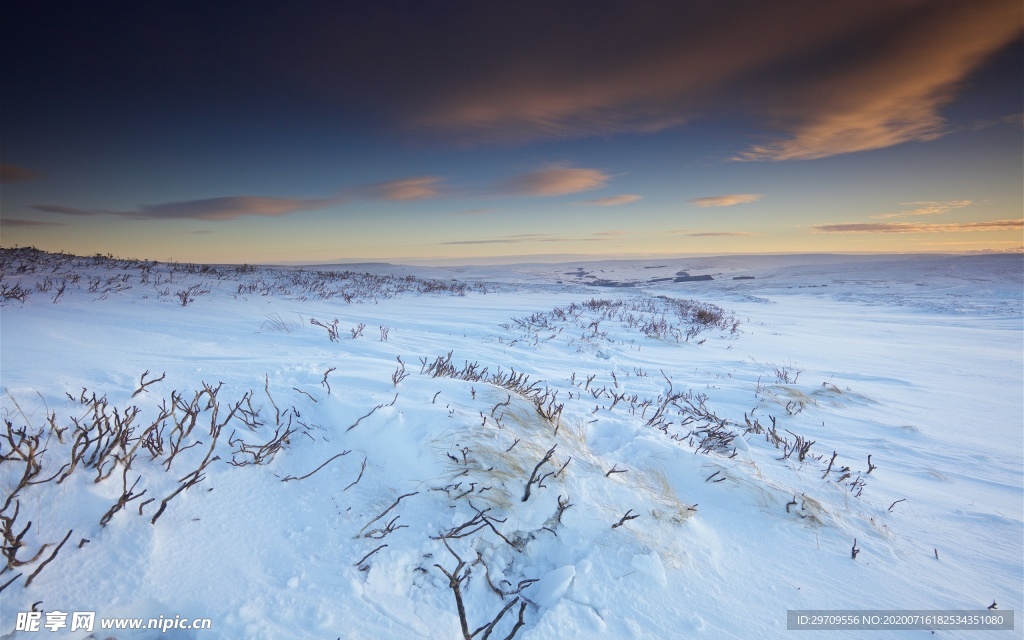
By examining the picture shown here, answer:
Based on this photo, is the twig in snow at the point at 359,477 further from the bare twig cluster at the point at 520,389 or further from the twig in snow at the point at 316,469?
the bare twig cluster at the point at 520,389

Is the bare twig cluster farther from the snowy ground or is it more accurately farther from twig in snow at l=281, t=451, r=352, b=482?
twig in snow at l=281, t=451, r=352, b=482

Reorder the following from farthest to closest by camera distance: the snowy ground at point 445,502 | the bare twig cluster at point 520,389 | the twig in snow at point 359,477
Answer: the bare twig cluster at point 520,389
the twig in snow at point 359,477
the snowy ground at point 445,502

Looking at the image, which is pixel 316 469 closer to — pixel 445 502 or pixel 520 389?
pixel 445 502

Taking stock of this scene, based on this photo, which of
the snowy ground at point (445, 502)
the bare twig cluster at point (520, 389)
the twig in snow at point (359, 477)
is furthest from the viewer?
the bare twig cluster at point (520, 389)

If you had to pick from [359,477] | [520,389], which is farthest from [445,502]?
[520,389]

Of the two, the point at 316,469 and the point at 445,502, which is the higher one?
the point at 316,469

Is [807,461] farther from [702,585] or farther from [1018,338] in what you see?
[1018,338]

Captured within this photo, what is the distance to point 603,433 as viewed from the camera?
3.11 metres

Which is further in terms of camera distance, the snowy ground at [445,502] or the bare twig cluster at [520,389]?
the bare twig cluster at [520,389]

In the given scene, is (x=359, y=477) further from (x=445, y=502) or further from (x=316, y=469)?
(x=445, y=502)

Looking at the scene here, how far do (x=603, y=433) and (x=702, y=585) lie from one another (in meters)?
1.31

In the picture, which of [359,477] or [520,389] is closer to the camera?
[359,477]

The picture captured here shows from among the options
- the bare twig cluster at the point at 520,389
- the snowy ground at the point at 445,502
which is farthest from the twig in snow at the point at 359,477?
the bare twig cluster at the point at 520,389

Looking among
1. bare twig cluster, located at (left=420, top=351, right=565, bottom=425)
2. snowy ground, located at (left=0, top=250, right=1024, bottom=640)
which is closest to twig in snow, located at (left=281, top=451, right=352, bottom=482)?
snowy ground, located at (left=0, top=250, right=1024, bottom=640)
